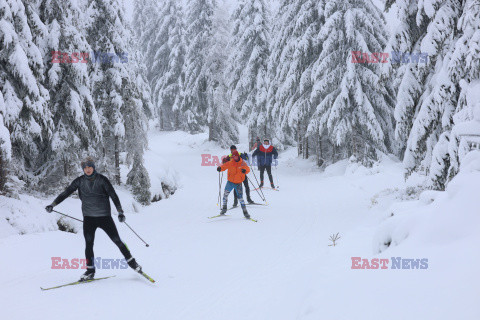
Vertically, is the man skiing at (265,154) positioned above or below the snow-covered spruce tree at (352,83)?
below

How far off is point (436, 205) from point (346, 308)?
194 centimetres

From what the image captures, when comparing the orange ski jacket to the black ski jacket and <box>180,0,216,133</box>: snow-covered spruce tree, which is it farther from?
<box>180,0,216,133</box>: snow-covered spruce tree

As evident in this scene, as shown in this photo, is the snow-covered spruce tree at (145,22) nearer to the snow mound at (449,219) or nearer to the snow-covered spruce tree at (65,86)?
the snow-covered spruce tree at (65,86)

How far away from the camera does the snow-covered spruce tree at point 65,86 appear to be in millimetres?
10422

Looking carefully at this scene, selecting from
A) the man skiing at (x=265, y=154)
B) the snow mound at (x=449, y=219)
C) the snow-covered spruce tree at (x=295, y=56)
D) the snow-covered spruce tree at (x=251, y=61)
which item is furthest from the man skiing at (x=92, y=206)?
the snow-covered spruce tree at (x=251, y=61)

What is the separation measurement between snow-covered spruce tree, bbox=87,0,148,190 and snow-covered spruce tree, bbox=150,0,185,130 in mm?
21322

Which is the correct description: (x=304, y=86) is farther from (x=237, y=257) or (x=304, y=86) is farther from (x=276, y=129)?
(x=237, y=257)

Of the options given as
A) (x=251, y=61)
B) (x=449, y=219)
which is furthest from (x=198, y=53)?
(x=449, y=219)

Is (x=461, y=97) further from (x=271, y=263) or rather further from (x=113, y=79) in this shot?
(x=113, y=79)

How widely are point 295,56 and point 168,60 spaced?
23.4 m

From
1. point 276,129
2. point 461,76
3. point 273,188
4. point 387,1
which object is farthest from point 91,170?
point 276,129

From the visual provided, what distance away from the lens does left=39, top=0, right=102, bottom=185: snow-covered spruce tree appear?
34.2 feet

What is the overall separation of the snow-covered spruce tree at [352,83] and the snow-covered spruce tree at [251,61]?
288 inches

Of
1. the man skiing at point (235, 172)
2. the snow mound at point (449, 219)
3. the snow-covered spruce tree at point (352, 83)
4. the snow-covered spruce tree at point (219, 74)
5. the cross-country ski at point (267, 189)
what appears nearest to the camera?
the snow mound at point (449, 219)
